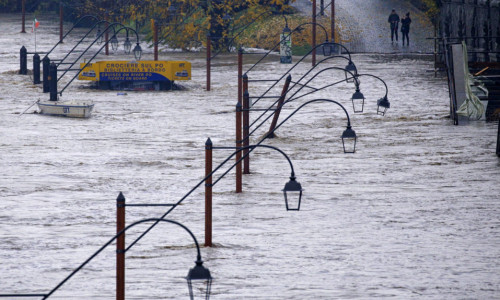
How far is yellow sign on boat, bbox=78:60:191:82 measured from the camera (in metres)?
40.7

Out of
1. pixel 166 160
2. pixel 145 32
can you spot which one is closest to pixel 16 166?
pixel 166 160

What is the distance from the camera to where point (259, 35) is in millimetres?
57000

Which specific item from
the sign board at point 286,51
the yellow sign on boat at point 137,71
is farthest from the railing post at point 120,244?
the sign board at point 286,51

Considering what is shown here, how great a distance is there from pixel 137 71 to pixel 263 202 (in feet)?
71.2

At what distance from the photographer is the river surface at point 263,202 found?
46.0 feet

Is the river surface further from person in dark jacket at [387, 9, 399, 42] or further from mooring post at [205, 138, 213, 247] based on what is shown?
person in dark jacket at [387, 9, 399, 42]

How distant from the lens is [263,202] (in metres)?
20.0

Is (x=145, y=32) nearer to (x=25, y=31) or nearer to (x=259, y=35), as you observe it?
(x=25, y=31)

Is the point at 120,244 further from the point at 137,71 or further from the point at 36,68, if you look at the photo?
the point at 36,68

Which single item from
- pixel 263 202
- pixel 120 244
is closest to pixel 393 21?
pixel 263 202

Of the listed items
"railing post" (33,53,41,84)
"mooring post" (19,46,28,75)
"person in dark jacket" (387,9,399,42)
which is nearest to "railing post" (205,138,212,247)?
"railing post" (33,53,41,84)

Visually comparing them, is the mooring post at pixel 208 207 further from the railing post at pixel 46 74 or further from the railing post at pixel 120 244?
the railing post at pixel 46 74

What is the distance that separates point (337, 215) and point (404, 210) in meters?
1.40

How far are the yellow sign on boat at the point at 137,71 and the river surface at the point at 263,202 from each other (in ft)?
9.40
